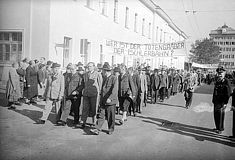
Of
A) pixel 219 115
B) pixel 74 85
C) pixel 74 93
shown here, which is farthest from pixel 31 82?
pixel 219 115

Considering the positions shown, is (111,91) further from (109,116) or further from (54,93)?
(54,93)

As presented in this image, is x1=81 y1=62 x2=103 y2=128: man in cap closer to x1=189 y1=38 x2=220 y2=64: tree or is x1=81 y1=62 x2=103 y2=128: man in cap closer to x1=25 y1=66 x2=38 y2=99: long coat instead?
x1=25 y1=66 x2=38 y2=99: long coat

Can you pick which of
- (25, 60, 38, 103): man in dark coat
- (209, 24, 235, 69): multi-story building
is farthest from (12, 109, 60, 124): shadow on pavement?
(209, 24, 235, 69): multi-story building

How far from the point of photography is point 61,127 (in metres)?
7.06

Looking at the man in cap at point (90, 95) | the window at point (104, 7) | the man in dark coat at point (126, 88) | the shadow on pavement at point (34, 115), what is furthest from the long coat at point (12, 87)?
the window at point (104, 7)

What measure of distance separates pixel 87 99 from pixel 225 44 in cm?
7297

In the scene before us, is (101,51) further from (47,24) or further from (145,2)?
(145,2)

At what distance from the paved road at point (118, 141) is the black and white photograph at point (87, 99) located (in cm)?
2

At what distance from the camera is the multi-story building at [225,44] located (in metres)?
66.3

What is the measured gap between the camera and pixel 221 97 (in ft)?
23.7

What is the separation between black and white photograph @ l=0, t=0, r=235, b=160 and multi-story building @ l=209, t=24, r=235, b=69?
54.5 meters

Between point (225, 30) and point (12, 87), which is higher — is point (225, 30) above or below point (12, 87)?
above

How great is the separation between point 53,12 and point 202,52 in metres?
56.9

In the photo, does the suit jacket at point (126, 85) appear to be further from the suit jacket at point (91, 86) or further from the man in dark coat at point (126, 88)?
the suit jacket at point (91, 86)
